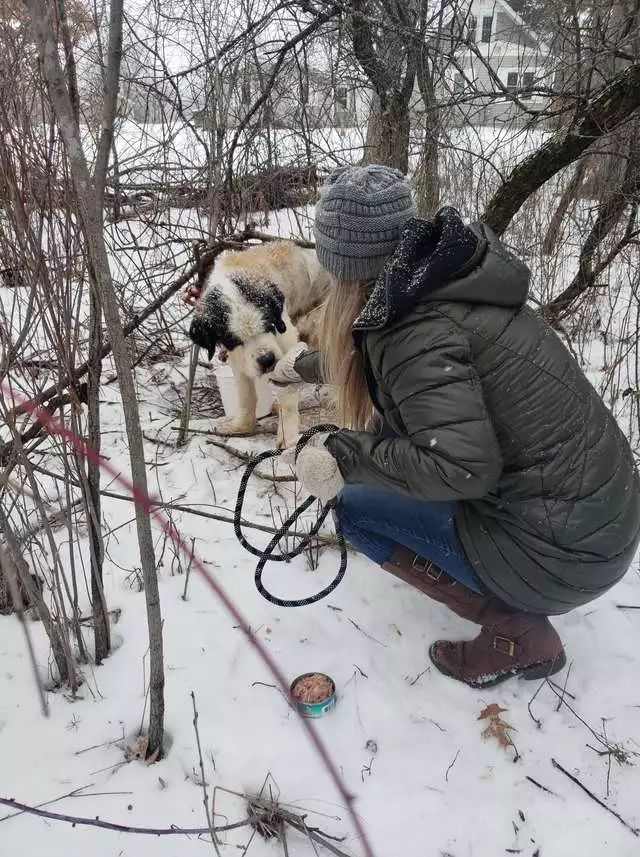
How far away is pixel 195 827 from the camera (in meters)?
1.17

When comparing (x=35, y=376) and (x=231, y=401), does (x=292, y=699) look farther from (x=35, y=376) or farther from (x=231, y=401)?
(x=231, y=401)

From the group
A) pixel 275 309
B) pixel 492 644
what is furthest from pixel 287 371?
pixel 492 644

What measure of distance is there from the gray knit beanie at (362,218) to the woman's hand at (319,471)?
0.42m

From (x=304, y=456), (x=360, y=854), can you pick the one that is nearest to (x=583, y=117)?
(x=304, y=456)

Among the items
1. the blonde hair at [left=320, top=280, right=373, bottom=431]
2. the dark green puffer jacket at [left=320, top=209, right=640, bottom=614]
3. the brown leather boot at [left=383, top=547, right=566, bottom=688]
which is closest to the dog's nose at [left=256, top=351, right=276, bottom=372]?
the blonde hair at [left=320, top=280, right=373, bottom=431]

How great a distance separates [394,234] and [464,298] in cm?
23

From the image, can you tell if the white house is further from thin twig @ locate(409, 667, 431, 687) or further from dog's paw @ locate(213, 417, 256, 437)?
thin twig @ locate(409, 667, 431, 687)

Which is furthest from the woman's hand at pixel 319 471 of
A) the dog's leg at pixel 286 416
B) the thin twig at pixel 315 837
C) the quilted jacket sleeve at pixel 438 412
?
the dog's leg at pixel 286 416

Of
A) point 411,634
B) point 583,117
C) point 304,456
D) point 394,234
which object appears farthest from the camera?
point 583,117

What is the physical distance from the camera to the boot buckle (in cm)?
148

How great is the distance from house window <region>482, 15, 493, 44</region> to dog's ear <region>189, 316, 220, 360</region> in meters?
2.76

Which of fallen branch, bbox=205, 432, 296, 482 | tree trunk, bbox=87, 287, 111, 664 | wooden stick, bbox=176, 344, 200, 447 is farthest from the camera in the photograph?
wooden stick, bbox=176, 344, 200, 447

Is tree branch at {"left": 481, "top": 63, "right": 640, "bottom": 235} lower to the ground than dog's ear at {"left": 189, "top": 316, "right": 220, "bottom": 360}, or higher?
higher

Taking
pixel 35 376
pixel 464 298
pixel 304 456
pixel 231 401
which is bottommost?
pixel 231 401
